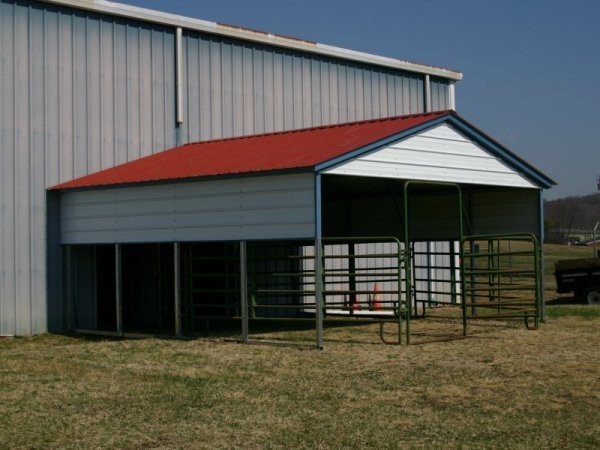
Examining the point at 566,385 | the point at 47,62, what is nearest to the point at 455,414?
the point at 566,385

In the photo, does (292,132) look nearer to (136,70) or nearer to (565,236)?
(136,70)

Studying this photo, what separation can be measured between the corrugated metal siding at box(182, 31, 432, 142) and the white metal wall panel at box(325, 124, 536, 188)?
6342 mm

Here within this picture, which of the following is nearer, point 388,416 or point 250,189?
point 388,416

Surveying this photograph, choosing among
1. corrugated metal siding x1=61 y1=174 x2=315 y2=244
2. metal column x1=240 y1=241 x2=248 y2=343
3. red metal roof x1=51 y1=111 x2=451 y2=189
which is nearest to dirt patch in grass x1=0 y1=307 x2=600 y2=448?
metal column x1=240 y1=241 x2=248 y2=343

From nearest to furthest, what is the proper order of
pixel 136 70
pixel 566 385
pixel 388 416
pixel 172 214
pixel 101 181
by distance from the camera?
pixel 388 416 → pixel 566 385 → pixel 172 214 → pixel 101 181 → pixel 136 70

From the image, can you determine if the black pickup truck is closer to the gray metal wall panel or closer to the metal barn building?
the metal barn building

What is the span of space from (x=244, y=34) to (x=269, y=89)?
57.0 inches

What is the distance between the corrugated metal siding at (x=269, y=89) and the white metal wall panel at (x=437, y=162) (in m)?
6.34

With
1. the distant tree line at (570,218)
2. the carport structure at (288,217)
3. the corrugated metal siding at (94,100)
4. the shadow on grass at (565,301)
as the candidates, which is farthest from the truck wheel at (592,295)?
the distant tree line at (570,218)

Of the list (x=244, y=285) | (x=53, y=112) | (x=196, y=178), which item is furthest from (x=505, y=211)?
(x=53, y=112)

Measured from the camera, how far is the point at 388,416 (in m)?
9.20

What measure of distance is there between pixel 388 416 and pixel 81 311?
10563 mm

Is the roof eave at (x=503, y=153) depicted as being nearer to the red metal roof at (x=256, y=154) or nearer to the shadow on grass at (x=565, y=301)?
the red metal roof at (x=256, y=154)

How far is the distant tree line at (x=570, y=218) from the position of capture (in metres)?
73.9
